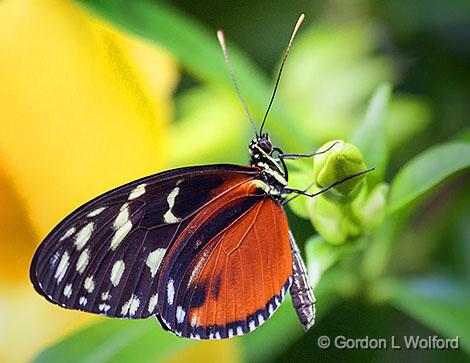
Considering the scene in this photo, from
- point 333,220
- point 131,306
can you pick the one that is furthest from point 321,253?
point 131,306

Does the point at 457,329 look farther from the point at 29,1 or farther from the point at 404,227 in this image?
the point at 29,1

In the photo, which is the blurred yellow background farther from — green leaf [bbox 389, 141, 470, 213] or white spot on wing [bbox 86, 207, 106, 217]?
green leaf [bbox 389, 141, 470, 213]

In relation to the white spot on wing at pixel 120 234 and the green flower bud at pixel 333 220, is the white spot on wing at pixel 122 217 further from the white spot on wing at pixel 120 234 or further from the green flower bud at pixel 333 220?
the green flower bud at pixel 333 220

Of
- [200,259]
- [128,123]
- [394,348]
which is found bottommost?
[394,348]

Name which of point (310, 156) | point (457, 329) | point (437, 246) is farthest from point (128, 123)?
point (437, 246)

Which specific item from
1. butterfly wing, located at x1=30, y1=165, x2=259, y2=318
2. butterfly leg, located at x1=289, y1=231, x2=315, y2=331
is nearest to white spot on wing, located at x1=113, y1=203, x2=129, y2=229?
butterfly wing, located at x1=30, y1=165, x2=259, y2=318

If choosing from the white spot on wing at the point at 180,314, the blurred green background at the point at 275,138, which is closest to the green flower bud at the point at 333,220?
the blurred green background at the point at 275,138
